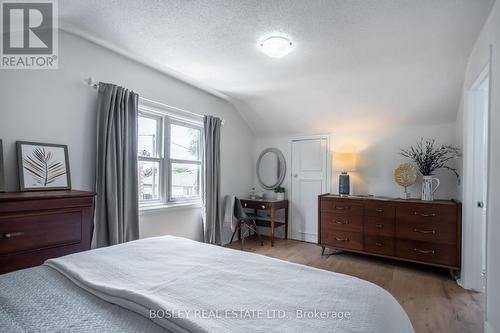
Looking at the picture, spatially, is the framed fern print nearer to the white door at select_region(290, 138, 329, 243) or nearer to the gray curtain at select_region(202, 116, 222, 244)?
the gray curtain at select_region(202, 116, 222, 244)

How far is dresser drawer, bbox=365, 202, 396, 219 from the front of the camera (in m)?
3.18

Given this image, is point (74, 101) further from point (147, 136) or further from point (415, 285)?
point (415, 285)

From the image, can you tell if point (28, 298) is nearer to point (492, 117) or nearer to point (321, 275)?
point (321, 275)

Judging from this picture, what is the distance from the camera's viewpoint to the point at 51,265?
1.22m

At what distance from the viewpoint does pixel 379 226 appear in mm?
3262

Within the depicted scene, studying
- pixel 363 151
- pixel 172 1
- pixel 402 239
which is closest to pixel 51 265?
pixel 172 1

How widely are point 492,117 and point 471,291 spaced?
1.83 metres

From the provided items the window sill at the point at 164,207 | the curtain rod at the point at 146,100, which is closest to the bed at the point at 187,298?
the window sill at the point at 164,207

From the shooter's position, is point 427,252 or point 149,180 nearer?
point 427,252

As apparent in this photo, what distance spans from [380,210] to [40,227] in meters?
3.40

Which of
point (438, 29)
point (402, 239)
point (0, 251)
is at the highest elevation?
point (438, 29)

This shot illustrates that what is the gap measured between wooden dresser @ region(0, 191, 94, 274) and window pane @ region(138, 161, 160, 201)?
1145 mm

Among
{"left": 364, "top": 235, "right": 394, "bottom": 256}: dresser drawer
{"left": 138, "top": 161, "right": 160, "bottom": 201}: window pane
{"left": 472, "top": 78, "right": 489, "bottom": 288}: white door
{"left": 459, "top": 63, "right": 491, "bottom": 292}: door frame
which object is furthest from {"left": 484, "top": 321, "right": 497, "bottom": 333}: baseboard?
{"left": 138, "top": 161, "right": 160, "bottom": 201}: window pane

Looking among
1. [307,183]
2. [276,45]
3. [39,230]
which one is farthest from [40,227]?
[307,183]
